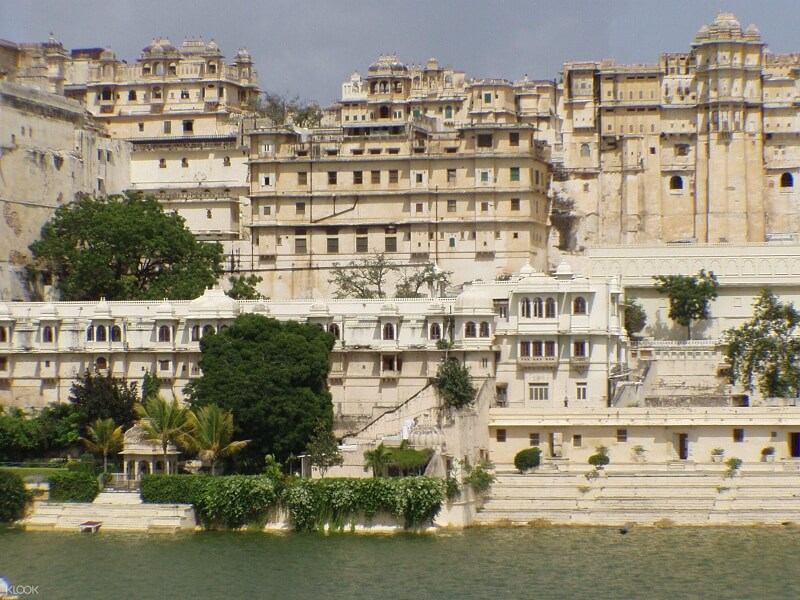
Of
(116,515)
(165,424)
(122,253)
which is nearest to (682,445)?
(165,424)

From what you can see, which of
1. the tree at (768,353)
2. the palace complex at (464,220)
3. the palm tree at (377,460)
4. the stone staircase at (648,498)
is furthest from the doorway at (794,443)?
the palm tree at (377,460)

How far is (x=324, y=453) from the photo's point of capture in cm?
5597

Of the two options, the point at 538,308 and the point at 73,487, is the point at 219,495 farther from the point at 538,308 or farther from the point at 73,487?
the point at 538,308

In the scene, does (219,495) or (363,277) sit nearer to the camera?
(219,495)

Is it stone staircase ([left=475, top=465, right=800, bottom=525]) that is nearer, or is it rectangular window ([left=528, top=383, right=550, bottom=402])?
stone staircase ([left=475, top=465, right=800, bottom=525])

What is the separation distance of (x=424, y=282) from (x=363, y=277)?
2788mm

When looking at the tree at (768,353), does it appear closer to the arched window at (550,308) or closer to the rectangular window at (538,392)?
the arched window at (550,308)

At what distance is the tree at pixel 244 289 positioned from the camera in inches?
2800

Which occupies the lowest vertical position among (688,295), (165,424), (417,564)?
(417,564)

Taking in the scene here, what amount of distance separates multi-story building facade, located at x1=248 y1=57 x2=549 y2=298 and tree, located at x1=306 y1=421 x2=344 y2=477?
66.8ft

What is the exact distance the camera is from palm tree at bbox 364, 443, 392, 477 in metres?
55.2

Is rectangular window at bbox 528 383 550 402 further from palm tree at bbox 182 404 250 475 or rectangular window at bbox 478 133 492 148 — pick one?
rectangular window at bbox 478 133 492 148


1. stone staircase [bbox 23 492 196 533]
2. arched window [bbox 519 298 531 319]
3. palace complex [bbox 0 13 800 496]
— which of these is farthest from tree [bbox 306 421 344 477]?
arched window [bbox 519 298 531 319]

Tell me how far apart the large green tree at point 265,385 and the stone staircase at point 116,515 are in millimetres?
3236
